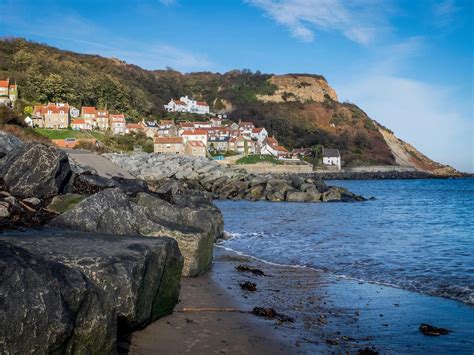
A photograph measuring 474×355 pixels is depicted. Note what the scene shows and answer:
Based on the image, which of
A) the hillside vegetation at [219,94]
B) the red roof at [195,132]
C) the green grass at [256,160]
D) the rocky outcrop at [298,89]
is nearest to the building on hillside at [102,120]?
the hillside vegetation at [219,94]

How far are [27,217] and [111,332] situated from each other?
13.1 feet

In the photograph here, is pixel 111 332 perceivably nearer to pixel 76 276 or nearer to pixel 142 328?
pixel 76 276

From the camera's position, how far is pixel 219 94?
564 ft

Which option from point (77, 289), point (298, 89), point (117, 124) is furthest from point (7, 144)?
point (298, 89)

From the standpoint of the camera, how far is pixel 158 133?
100 m

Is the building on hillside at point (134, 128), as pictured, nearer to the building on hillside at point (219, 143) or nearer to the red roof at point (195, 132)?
the red roof at point (195, 132)

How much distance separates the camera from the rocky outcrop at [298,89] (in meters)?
177

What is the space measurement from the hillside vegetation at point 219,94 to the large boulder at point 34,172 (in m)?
77.8

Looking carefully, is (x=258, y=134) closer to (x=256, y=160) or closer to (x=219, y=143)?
(x=219, y=143)

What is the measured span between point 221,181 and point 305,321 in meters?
42.4

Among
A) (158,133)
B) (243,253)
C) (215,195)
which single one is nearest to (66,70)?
(158,133)

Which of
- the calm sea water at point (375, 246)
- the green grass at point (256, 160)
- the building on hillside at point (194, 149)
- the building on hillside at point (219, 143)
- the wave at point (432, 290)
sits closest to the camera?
the wave at point (432, 290)

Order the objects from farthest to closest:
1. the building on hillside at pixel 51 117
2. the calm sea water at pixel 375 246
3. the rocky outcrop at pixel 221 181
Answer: the building on hillside at pixel 51 117 → the rocky outcrop at pixel 221 181 → the calm sea water at pixel 375 246

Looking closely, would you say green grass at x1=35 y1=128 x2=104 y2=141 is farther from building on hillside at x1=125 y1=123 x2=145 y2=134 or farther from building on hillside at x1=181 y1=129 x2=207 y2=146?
building on hillside at x1=181 y1=129 x2=207 y2=146
